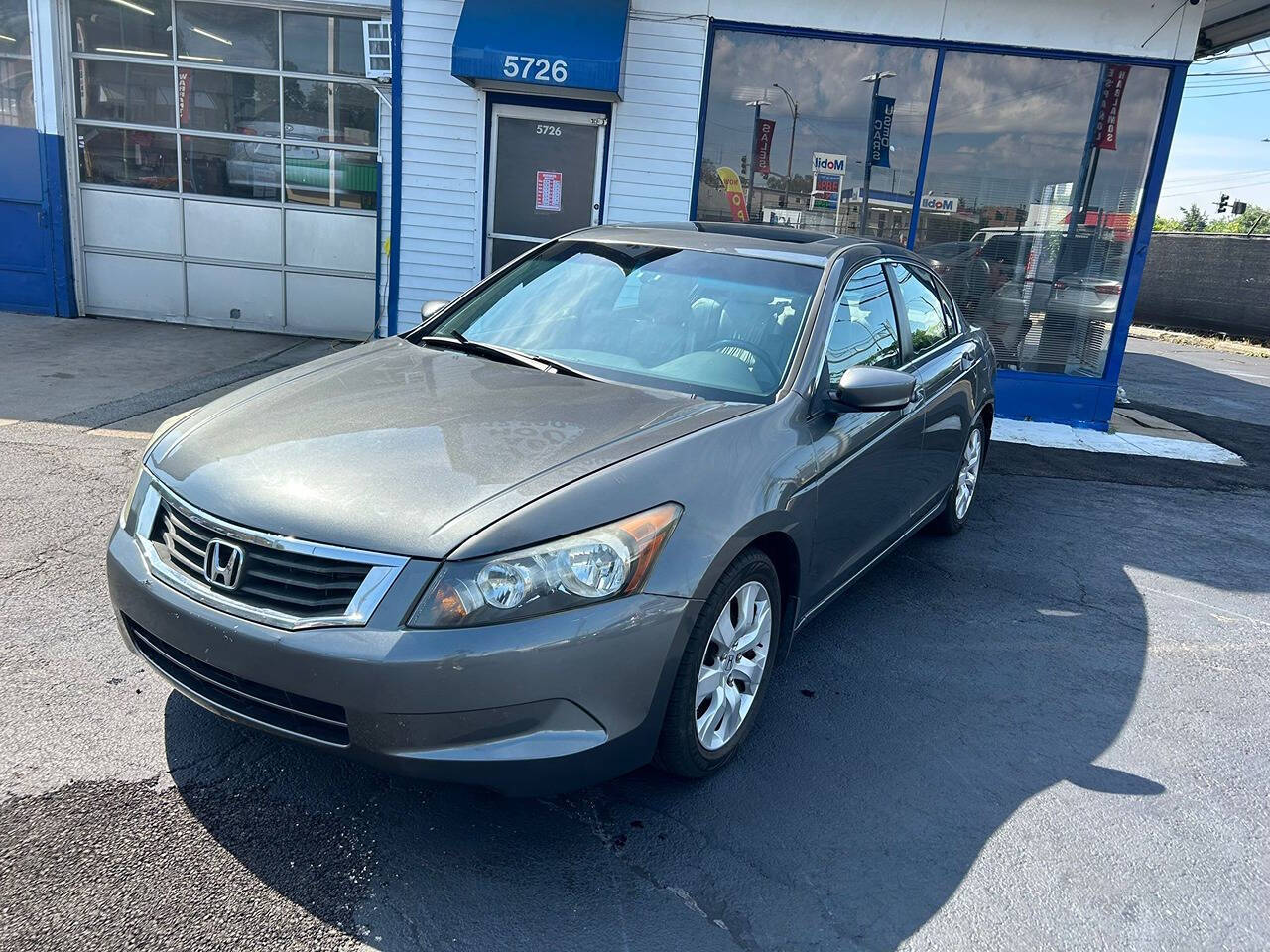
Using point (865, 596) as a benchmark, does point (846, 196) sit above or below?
above

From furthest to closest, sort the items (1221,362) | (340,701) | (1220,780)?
(1221,362), (1220,780), (340,701)

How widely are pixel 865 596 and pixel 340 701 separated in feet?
9.55

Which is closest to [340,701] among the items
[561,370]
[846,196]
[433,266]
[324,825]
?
[324,825]

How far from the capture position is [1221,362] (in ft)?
51.6

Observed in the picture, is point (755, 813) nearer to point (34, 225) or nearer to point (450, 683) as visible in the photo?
point (450, 683)

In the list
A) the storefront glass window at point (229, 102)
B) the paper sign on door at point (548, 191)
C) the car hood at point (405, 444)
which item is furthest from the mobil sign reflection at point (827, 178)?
the car hood at point (405, 444)

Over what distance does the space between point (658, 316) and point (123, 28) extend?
9473 mm

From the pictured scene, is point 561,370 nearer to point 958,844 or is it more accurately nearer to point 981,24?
point 958,844

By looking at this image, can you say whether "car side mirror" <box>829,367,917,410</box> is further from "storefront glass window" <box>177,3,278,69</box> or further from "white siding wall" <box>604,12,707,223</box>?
"storefront glass window" <box>177,3,278,69</box>

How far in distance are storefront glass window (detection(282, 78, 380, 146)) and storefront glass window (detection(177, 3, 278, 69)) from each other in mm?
383

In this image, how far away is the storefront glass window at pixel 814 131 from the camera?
873cm

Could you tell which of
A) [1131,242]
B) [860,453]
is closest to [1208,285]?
[1131,242]

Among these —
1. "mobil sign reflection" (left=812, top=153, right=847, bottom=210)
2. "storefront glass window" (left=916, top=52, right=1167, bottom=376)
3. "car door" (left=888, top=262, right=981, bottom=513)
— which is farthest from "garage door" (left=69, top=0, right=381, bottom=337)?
"car door" (left=888, top=262, right=981, bottom=513)

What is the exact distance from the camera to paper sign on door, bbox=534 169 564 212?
899cm
